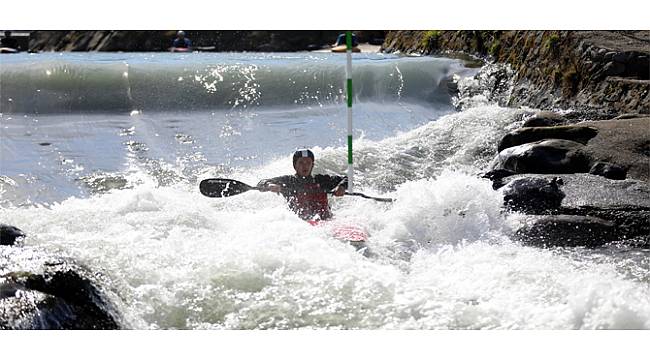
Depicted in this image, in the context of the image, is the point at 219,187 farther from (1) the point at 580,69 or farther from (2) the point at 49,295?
(1) the point at 580,69

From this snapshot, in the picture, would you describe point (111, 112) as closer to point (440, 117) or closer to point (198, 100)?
point (198, 100)

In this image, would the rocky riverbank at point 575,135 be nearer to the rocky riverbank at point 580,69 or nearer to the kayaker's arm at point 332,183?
the rocky riverbank at point 580,69

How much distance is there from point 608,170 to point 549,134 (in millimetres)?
1180

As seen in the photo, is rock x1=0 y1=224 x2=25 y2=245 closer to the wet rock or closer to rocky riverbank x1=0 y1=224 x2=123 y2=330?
rocky riverbank x1=0 y1=224 x2=123 y2=330

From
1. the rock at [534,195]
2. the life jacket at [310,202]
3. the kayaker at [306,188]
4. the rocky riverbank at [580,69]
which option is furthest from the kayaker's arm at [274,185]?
the rocky riverbank at [580,69]

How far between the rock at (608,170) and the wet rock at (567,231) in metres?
1.15

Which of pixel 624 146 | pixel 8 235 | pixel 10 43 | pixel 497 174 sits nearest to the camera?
pixel 8 235

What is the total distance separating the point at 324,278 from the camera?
5.54m

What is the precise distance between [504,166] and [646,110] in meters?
2.72

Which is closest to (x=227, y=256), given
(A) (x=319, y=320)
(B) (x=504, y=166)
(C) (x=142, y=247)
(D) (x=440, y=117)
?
(C) (x=142, y=247)

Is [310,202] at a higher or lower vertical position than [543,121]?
lower

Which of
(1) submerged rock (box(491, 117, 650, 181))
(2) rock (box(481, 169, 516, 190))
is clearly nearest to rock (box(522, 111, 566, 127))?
(1) submerged rock (box(491, 117, 650, 181))

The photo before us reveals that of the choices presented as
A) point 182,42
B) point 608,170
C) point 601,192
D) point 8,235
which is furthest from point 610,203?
point 182,42

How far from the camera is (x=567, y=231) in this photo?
666 cm
